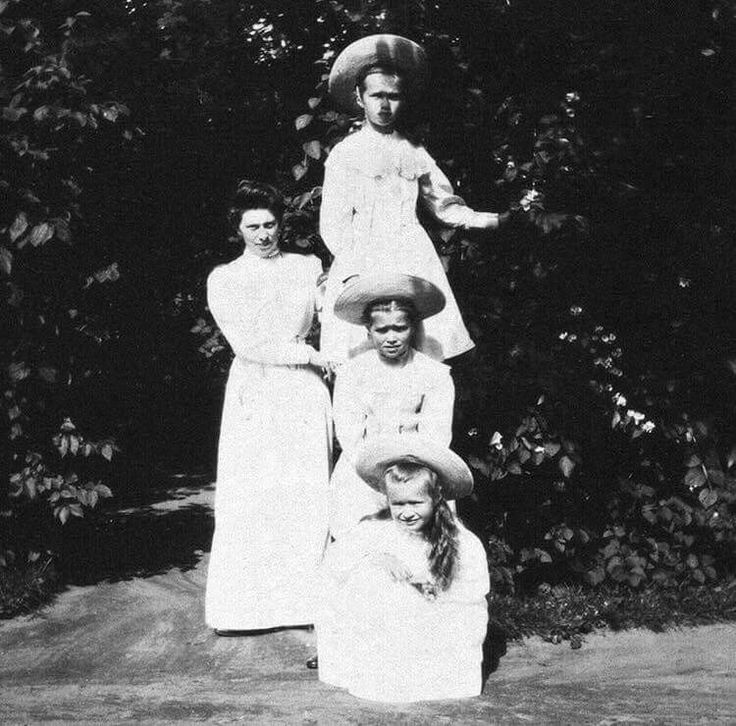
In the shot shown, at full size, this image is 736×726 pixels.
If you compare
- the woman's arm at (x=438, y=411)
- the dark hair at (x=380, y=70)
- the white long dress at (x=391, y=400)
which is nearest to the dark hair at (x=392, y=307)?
the white long dress at (x=391, y=400)

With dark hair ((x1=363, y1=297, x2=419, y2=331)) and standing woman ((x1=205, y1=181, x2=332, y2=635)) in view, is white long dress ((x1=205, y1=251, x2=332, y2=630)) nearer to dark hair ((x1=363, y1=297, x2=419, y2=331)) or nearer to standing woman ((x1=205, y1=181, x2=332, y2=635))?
standing woman ((x1=205, y1=181, x2=332, y2=635))

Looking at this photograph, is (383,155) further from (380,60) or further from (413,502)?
(413,502)

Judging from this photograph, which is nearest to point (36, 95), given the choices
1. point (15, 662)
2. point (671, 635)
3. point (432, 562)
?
point (15, 662)

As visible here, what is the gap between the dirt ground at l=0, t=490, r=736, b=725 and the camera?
3.59 m

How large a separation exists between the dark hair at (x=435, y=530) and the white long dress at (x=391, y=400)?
0.24 meters

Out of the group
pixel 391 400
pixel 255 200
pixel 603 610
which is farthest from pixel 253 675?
pixel 255 200

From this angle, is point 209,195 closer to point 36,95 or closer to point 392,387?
point 36,95

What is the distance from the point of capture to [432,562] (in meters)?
3.73

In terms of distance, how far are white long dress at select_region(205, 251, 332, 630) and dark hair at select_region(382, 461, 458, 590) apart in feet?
2.85

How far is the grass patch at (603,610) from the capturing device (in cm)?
461

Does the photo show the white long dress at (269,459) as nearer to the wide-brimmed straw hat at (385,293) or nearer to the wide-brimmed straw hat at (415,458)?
the wide-brimmed straw hat at (385,293)

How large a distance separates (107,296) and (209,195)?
3.61 feet

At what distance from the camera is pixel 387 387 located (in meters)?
3.96

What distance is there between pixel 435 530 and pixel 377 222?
1360 millimetres
